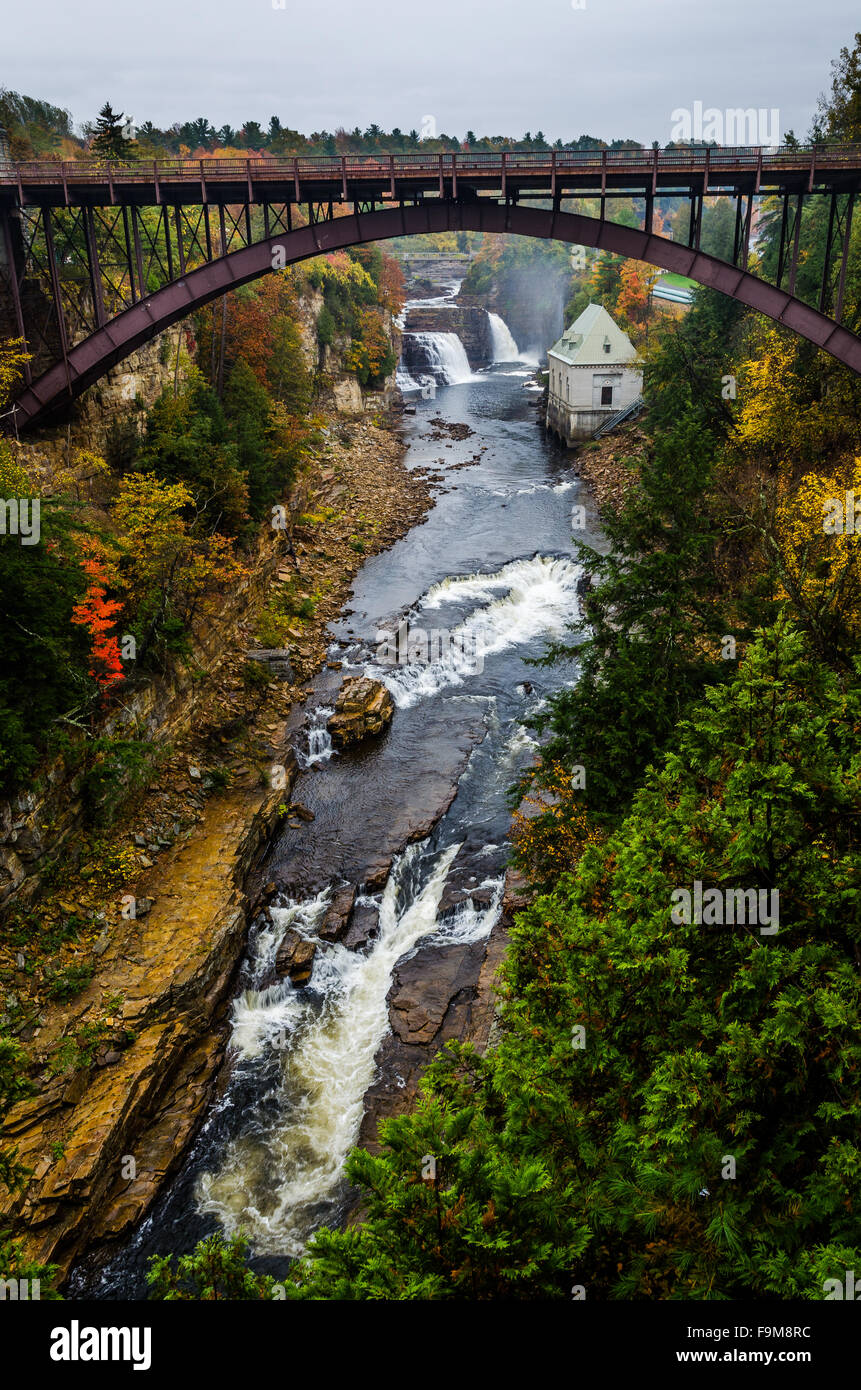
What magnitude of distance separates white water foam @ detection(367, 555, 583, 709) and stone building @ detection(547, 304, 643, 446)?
2254cm

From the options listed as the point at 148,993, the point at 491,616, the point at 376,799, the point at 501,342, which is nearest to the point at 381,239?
the point at 491,616

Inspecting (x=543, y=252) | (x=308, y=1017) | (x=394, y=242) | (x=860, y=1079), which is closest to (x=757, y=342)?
(x=308, y=1017)

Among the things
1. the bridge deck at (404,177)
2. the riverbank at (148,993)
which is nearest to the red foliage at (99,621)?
the riverbank at (148,993)

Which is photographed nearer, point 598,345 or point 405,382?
→ point 598,345

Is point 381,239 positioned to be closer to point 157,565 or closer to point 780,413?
point 157,565

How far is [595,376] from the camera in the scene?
58156 millimetres

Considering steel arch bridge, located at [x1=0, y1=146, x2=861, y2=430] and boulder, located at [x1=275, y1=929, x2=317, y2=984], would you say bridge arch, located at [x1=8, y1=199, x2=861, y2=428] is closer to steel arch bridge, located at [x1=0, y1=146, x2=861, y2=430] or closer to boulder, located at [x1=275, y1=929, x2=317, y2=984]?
steel arch bridge, located at [x1=0, y1=146, x2=861, y2=430]

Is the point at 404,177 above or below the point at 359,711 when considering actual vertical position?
above

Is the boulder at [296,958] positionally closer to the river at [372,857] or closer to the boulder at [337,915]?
the river at [372,857]

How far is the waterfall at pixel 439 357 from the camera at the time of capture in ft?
274

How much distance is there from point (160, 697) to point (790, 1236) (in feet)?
66.6

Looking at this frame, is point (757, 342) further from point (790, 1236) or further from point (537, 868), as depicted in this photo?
point (790, 1236)

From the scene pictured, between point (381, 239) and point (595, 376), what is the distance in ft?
104

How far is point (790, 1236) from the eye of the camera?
24.0 feet
